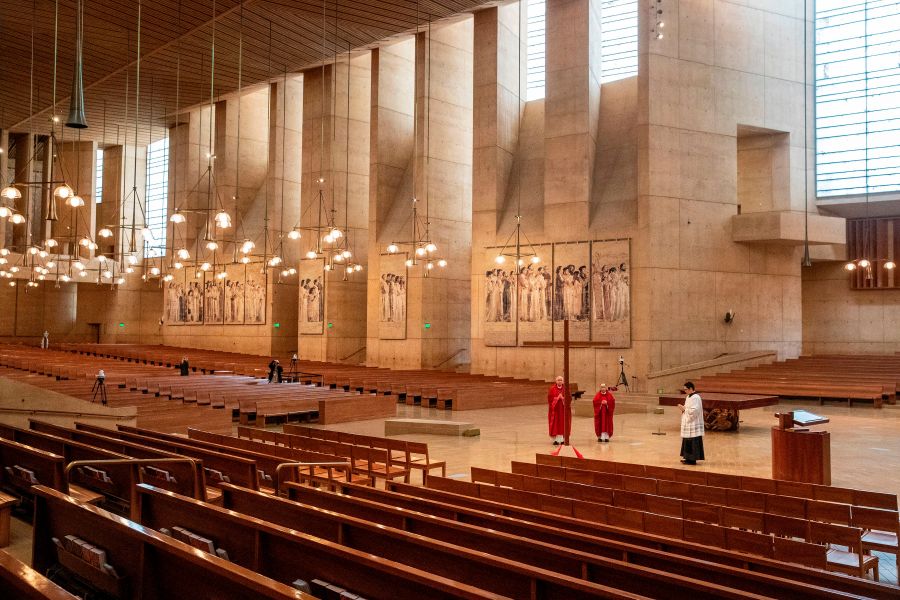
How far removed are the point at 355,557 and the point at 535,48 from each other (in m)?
26.4

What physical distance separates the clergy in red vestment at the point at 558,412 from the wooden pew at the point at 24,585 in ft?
33.9

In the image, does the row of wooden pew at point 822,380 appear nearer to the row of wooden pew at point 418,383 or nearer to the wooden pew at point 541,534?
the row of wooden pew at point 418,383

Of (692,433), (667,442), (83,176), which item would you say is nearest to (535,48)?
(667,442)

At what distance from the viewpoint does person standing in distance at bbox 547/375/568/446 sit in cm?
1193

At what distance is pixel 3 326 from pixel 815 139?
130 feet

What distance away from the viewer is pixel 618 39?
24609 mm

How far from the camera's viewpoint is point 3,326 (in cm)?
3791

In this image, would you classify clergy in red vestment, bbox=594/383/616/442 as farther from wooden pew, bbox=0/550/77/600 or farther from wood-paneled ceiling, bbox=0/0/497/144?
wood-paneled ceiling, bbox=0/0/497/144

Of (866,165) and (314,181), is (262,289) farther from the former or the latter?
(866,165)

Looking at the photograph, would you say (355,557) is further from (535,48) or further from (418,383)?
(535,48)

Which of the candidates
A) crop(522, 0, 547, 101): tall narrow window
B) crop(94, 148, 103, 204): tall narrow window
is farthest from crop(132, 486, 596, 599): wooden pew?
crop(94, 148, 103, 204): tall narrow window

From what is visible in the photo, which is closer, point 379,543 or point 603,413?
point 379,543

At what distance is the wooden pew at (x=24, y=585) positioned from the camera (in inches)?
67.6

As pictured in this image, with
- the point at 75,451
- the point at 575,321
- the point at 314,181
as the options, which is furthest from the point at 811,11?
the point at 75,451
